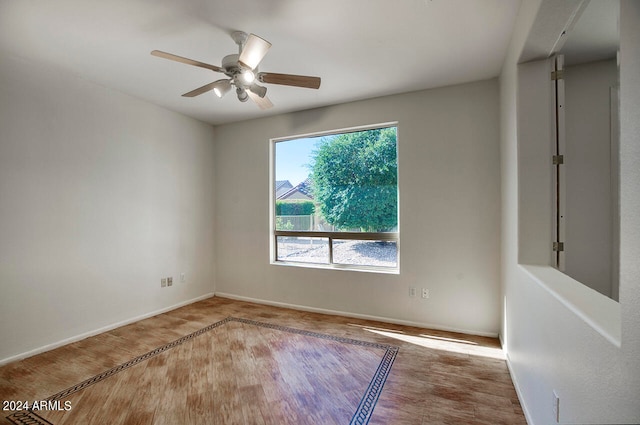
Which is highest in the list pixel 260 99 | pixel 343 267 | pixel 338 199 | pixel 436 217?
pixel 260 99

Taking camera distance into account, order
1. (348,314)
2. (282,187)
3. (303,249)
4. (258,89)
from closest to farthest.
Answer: (258,89)
(348,314)
(303,249)
(282,187)

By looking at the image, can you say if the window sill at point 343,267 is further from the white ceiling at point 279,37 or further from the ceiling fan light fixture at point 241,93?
the ceiling fan light fixture at point 241,93

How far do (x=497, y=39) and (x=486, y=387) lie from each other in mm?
2734

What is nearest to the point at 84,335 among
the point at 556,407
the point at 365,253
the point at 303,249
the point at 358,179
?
the point at 303,249

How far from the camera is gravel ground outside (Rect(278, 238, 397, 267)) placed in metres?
3.71

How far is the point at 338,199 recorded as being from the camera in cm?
396

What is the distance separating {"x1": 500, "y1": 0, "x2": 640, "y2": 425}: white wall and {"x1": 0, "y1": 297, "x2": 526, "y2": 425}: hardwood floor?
0.33m

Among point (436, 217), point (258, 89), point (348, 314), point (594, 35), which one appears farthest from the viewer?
point (348, 314)

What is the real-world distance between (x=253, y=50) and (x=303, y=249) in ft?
9.00

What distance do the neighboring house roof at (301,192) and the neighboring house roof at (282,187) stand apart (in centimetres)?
4

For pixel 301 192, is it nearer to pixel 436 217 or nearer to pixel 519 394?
pixel 436 217

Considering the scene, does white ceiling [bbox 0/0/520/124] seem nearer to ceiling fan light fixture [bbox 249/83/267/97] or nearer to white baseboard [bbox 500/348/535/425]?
ceiling fan light fixture [bbox 249/83/267/97]

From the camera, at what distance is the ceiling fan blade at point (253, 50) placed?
1.95 metres

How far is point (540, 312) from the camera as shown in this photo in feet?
5.41
